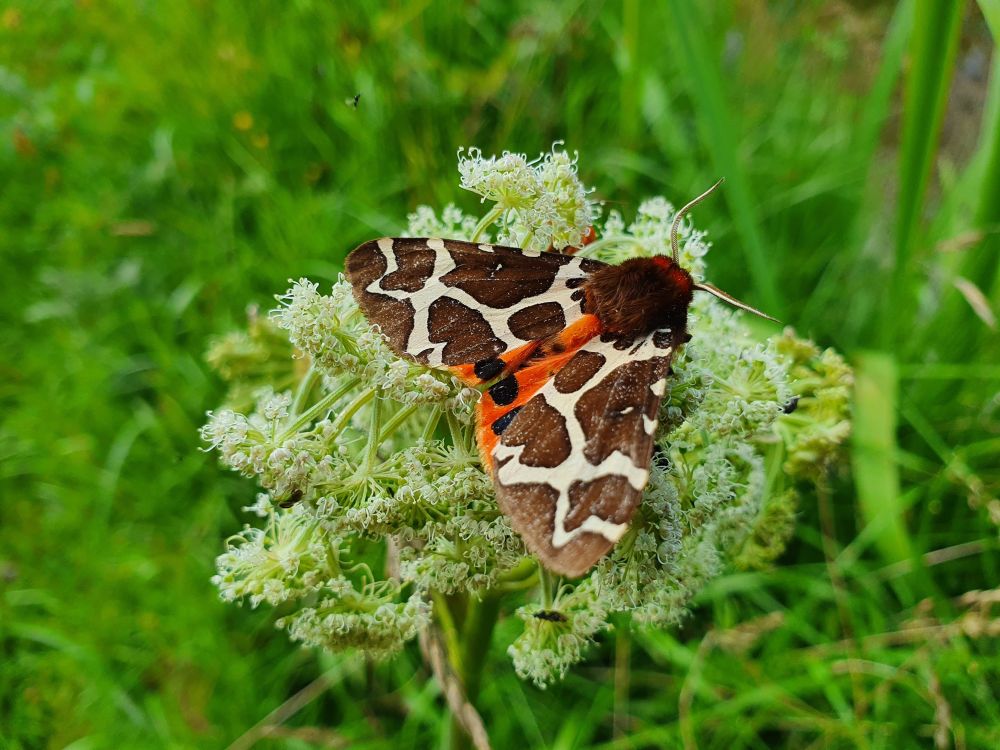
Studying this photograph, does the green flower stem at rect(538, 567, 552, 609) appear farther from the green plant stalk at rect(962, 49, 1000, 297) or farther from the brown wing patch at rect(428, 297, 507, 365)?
the green plant stalk at rect(962, 49, 1000, 297)

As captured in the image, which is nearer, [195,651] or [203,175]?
[195,651]

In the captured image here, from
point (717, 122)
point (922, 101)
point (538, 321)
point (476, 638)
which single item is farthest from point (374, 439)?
point (922, 101)

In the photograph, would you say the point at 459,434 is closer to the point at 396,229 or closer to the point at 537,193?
the point at 537,193

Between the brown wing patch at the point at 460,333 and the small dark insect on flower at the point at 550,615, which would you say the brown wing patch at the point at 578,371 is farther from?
the small dark insect on flower at the point at 550,615

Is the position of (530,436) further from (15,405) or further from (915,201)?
(15,405)

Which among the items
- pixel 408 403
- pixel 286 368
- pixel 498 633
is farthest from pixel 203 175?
pixel 408 403

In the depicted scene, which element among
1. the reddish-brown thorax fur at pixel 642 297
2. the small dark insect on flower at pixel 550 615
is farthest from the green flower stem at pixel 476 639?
the reddish-brown thorax fur at pixel 642 297
